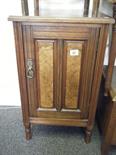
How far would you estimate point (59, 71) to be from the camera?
47.8 inches

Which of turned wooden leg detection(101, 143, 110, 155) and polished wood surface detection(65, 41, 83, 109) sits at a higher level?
polished wood surface detection(65, 41, 83, 109)

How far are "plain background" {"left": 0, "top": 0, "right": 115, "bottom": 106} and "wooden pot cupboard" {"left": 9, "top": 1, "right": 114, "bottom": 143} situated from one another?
30 centimetres

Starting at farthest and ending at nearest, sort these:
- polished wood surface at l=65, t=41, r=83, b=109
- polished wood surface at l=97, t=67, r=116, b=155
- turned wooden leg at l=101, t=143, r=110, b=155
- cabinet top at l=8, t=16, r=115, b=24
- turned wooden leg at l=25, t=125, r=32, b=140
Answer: turned wooden leg at l=25, t=125, r=32, b=140, turned wooden leg at l=101, t=143, r=110, b=155, polished wood surface at l=97, t=67, r=116, b=155, polished wood surface at l=65, t=41, r=83, b=109, cabinet top at l=8, t=16, r=115, b=24

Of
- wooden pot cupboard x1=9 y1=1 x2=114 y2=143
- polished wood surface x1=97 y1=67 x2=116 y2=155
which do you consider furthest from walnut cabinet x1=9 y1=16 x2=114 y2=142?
polished wood surface x1=97 y1=67 x2=116 y2=155

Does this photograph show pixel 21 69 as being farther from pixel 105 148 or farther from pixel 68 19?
pixel 105 148

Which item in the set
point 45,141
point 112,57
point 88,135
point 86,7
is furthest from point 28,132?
point 86,7

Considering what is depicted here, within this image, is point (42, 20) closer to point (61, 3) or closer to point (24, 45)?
point (24, 45)

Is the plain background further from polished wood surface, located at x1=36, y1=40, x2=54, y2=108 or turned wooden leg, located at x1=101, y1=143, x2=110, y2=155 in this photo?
turned wooden leg, located at x1=101, y1=143, x2=110, y2=155

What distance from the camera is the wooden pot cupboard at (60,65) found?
1.06 m

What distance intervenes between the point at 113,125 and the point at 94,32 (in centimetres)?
64

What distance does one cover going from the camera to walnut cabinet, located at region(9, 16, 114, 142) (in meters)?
1.07

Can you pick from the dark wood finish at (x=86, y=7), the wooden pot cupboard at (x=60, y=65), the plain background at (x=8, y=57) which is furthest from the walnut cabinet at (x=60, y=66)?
the plain background at (x=8, y=57)

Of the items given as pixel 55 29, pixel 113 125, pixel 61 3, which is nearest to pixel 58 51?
pixel 55 29

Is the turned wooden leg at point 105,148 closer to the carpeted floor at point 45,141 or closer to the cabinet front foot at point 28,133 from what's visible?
the carpeted floor at point 45,141
